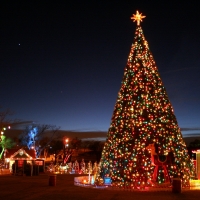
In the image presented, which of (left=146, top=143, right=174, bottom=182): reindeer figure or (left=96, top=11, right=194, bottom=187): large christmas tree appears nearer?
(left=146, top=143, right=174, bottom=182): reindeer figure

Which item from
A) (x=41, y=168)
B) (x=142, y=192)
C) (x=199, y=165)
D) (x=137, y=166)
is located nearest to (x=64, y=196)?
(x=142, y=192)

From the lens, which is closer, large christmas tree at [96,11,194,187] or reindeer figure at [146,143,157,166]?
reindeer figure at [146,143,157,166]

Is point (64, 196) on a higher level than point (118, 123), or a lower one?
lower

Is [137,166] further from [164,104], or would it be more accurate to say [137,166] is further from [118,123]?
[164,104]

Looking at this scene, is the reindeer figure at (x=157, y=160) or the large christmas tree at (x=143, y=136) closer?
the reindeer figure at (x=157, y=160)

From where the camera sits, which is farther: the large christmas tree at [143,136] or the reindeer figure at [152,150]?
the large christmas tree at [143,136]

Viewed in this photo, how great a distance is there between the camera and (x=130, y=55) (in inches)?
755

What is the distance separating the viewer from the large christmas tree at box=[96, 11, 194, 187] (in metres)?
17.2

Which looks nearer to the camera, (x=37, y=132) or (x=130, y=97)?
(x=130, y=97)

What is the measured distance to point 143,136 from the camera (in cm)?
1759

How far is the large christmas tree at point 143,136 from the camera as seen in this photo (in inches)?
677

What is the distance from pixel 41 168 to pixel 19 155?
10.7 metres

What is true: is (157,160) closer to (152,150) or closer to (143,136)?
(152,150)

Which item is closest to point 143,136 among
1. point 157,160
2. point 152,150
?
point 152,150
